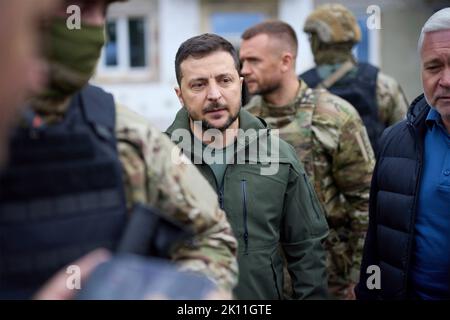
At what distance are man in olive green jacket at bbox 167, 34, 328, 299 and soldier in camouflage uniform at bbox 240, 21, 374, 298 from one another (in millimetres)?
709

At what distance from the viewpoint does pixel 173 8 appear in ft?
40.4

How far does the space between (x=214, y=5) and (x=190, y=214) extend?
36.9 ft

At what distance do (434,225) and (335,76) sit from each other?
2.08 meters

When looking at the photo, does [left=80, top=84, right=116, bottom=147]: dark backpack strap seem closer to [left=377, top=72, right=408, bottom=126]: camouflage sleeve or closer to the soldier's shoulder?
the soldier's shoulder

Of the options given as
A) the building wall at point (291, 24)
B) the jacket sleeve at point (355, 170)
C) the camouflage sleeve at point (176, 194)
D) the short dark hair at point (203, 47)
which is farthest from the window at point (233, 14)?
the camouflage sleeve at point (176, 194)

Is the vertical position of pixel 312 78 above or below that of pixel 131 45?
above

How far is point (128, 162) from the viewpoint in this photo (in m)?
1.67

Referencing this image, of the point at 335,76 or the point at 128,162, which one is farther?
the point at 335,76

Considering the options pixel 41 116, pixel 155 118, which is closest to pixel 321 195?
pixel 41 116

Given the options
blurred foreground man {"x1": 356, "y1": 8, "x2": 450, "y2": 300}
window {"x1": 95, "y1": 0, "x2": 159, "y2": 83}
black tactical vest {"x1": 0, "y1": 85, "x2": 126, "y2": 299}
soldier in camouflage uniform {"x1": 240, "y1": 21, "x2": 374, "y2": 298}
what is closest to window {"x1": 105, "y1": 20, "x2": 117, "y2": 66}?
window {"x1": 95, "y1": 0, "x2": 159, "y2": 83}

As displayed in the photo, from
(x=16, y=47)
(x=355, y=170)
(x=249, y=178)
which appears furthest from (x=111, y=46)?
(x=16, y=47)

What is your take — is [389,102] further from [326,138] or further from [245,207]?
[245,207]

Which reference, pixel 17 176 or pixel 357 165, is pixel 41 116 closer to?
pixel 17 176

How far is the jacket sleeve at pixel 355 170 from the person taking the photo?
3.53 metres
